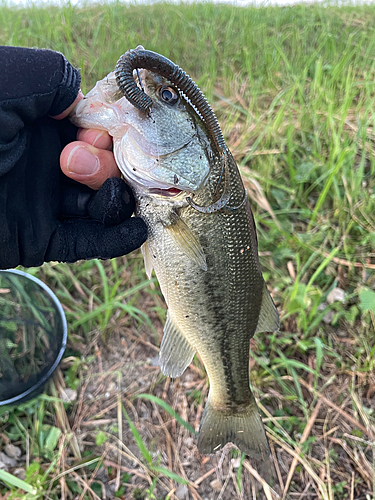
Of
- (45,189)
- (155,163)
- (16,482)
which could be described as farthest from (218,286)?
(16,482)

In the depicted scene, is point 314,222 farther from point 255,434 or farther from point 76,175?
point 76,175

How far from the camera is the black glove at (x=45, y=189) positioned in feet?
3.99

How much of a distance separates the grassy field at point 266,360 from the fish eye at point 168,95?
1388 mm

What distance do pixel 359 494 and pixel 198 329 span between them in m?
1.43

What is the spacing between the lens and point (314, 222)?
2.69 m

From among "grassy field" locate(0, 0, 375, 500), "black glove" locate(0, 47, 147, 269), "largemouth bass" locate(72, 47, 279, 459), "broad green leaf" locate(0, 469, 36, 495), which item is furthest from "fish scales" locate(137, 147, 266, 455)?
"broad green leaf" locate(0, 469, 36, 495)

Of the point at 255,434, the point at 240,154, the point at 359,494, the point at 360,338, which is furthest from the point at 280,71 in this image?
the point at 359,494

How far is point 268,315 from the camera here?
5.50 feet

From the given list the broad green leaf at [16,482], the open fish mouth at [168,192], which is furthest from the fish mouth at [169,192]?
the broad green leaf at [16,482]

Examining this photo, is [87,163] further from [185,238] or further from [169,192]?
[185,238]

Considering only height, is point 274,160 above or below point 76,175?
below

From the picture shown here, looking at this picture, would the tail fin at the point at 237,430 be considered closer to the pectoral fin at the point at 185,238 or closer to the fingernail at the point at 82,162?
the pectoral fin at the point at 185,238

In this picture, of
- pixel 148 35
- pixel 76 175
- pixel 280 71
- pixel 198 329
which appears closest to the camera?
pixel 76 175

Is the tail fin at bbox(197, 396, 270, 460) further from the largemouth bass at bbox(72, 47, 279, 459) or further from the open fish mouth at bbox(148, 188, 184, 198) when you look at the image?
the open fish mouth at bbox(148, 188, 184, 198)
